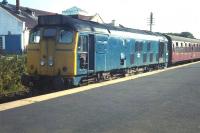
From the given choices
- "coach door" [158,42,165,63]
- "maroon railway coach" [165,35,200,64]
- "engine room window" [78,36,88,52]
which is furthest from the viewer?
"maroon railway coach" [165,35,200,64]

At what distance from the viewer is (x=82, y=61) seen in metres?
15.5

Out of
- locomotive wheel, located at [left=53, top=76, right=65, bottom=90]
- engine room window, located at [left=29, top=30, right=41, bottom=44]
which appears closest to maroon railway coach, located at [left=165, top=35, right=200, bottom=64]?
engine room window, located at [left=29, top=30, right=41, bottom=44]

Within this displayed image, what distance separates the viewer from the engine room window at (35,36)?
53.0ft

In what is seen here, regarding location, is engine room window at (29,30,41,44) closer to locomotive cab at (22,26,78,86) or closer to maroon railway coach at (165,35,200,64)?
locomotive cab at (22,26,78,86)

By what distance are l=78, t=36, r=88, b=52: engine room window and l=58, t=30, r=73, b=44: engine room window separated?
1.26ft

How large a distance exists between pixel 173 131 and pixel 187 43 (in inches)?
1344

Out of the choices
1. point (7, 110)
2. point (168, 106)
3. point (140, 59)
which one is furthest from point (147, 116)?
point (140, 59)

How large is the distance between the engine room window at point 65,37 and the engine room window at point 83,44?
0.39m

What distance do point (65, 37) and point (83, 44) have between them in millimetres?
793

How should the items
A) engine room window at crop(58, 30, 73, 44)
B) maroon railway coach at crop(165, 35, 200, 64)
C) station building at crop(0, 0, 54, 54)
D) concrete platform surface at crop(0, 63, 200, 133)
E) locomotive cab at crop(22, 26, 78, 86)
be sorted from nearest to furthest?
concrete platform surface at crop(0, 63, 200, 133)
locomotive cab at crop(22, 26, 78, 86)
engine room window at crop(58, 30, 73, 44)
maroon railway coach at crop(165, 35, 200, 64)
station building at crop(0, 0, 54, 54)

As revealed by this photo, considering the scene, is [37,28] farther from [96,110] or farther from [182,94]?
[96,110]

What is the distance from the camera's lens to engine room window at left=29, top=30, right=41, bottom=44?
16.2 meters

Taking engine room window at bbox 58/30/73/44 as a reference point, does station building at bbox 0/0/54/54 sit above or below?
above

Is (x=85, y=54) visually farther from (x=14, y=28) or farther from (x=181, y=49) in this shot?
(x=14, y=28)
